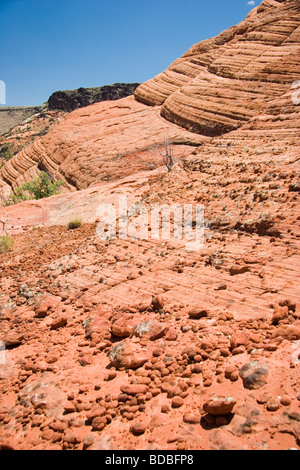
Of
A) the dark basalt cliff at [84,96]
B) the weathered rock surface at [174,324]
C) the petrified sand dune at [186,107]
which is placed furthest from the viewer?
the dark basalt cliff at [84,96]

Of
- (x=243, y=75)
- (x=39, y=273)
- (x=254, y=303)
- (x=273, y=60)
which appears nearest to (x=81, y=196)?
(x=39, y=273)

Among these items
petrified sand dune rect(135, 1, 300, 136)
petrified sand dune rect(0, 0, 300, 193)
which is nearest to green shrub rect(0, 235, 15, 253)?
petrified sand dune rect(0, 0, 300, 193)

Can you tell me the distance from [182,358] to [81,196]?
41.9ft

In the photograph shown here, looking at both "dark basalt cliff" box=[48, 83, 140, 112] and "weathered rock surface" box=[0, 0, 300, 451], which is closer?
"weathered rock surface" box=[0, 0, 300, 451]

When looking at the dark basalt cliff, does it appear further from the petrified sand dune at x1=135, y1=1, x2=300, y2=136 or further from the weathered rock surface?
the weathered rock surface

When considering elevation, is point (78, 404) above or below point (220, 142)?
below

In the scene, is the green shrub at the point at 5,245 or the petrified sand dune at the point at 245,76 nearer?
the green shrub at the point at 5,245

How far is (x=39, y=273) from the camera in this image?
23.0 feet

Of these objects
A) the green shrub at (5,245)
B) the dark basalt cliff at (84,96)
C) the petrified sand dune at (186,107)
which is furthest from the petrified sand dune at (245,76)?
the dark basalt cliff at (84,96)

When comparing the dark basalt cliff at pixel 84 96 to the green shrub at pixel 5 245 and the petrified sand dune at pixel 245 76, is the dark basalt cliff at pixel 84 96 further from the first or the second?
the green shrub at pixel 5 245

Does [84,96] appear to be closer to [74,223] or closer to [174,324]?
[74,223]

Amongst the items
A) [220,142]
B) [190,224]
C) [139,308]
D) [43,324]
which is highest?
[220,142]

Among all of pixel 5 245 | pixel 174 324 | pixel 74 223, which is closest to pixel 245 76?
pixel 74 223
